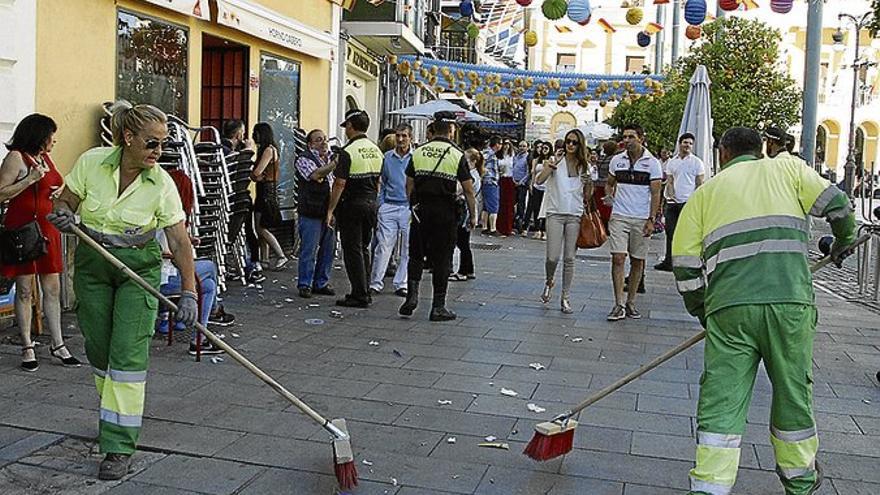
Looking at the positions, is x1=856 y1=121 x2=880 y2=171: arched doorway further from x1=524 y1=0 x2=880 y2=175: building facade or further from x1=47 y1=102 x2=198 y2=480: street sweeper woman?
x1=47 y1=102 x2=198 y2=480: street sweeper woman

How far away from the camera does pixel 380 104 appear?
24531 millimetres

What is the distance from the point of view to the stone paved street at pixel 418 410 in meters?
4.80

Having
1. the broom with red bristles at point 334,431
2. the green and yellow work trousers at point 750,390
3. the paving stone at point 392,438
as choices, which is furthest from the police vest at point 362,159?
the green and yellow work trousers at point 750,390

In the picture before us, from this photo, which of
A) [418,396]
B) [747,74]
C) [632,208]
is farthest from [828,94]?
[418,396]

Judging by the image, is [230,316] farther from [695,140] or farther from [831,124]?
[831,124]

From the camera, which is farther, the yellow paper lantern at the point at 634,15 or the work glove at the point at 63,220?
the yellow paper lantern at the point at 634,15

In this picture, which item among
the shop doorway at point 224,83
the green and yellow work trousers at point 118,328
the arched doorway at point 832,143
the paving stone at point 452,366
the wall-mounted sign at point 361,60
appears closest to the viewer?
the green and yellow work trousers at point 118,328

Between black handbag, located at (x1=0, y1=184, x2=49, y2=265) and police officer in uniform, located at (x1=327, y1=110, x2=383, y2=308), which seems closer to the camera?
black handbag, located at (x1=0, y1=184, x2=49, y2=265)

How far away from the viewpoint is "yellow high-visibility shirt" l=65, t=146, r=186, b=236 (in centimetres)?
476

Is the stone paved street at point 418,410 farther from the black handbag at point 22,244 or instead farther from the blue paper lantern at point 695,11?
the blue paper lantern at point 695,11

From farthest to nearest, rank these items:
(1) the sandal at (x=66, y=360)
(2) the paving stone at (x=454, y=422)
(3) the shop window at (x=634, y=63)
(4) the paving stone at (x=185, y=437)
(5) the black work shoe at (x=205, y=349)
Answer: (3) the shop window at (x=634, y=63) < (5) the black work shoe at (x=205, y=349) < (1) the sandal at (x=66, y=360) < (2) the paving stone at (x=454, y=422) < (4) the paving stone at (x=185, y=437)

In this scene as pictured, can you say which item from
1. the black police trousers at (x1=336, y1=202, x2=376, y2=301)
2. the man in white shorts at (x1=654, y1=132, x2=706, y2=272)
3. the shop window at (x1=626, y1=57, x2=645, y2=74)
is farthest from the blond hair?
the shop window at (x1=626, y1=57, x2=645, y2=74)

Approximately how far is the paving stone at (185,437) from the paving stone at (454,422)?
1.01m

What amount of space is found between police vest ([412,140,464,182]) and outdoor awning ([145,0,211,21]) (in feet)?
10.3
